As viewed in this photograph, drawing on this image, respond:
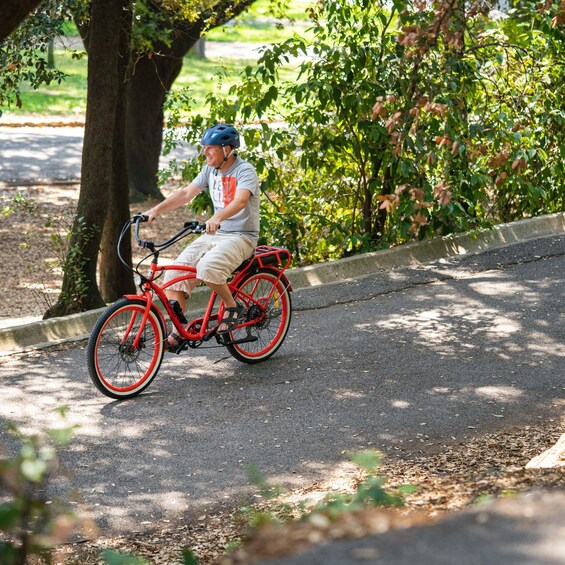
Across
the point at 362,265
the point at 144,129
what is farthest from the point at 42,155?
the point at 362,265

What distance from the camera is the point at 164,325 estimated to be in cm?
789

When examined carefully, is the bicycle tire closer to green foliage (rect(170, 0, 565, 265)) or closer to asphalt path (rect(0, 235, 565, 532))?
asphalt path (rect(0, 235, 565, 532))

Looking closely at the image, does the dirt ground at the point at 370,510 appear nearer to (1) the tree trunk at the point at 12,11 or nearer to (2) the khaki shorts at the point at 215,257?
(2) the khaki shorts at the point at 215,257

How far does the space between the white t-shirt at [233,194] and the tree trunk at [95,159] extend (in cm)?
244

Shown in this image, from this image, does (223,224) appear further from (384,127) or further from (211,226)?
(384,127)

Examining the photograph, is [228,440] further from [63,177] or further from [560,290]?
[63,177]

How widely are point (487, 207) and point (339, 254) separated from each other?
2.04 meters

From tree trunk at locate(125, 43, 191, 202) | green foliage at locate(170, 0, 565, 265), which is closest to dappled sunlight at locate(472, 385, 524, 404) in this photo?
green foliage at locate(170, 0, 565, 265)

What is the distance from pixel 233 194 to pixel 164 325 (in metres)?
1.11

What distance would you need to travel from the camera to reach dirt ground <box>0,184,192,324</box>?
12.6 m

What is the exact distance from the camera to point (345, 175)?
1170 centimetres

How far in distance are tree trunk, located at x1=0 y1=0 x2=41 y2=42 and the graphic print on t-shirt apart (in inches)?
108

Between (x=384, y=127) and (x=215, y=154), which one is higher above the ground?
(x=384, y=127)

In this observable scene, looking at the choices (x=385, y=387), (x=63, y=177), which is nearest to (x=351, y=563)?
(x=385, y=387)
